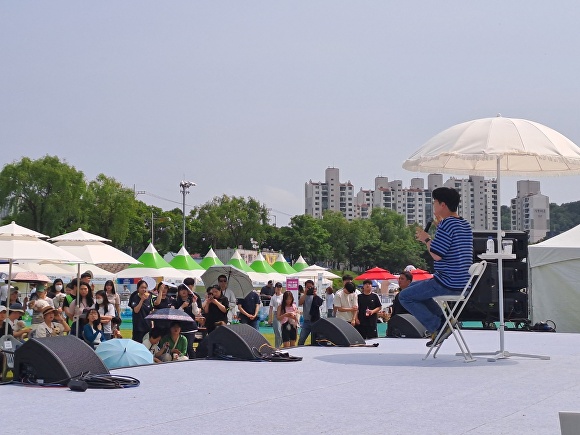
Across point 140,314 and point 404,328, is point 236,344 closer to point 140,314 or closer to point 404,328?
point 404,328

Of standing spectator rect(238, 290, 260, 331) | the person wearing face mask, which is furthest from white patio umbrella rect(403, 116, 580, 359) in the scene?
standing spectator rect(238, 290, 260, 331)

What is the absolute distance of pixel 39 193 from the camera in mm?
73812

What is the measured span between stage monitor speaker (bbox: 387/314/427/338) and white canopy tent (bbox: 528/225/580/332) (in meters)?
9.43

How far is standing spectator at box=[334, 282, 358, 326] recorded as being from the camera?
15.9m

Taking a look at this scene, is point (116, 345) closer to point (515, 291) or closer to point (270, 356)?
point (270, 356)

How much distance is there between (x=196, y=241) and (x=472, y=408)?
118399mm

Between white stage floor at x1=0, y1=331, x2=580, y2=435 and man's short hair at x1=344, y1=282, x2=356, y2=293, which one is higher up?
man's short hair at x1=344, y1=282, x2=356, y2=293

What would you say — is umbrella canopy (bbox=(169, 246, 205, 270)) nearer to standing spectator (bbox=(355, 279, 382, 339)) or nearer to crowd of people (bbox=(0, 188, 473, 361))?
crowd of people (bbox=(0, 188, 473, 361))

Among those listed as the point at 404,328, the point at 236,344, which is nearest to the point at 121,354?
the point at 236,344

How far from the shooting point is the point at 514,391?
22.1 feet

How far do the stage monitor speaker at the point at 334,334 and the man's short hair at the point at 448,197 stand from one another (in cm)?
288

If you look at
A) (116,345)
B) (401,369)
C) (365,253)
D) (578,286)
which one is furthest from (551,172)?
(365,253)

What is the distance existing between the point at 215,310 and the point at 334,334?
14.7 feet

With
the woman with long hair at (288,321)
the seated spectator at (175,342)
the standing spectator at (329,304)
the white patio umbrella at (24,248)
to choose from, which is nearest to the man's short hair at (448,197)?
the seated spectator at (175,342)
